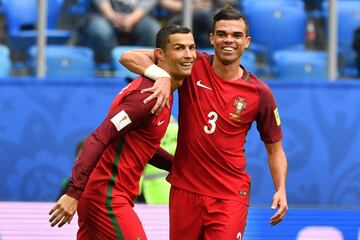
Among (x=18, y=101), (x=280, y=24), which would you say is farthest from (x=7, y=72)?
(x=280, y=24)

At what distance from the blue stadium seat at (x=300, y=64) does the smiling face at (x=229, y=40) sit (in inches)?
152

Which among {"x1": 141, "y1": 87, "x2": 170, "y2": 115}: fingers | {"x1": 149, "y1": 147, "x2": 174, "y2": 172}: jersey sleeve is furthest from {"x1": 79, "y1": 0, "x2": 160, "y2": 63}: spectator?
{"x1": 141, "y1": 87, "x2": 170, "y2": 115}: fingers

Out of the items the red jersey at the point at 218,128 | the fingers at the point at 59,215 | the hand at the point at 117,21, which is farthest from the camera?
the hand at the point at 117,21

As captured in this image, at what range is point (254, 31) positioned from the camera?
10.4m

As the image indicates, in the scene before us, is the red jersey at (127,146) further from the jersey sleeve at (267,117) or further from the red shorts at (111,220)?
the jersey sleeve at (267,117)

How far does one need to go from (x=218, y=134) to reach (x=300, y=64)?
4020 millimetres

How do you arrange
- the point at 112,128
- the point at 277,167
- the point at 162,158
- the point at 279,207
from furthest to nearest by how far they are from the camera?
the point at 162,158
the point at 277,167
the point at 279,207
the point at 112,128

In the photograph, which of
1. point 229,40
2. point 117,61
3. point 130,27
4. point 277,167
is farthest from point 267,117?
point 130,27

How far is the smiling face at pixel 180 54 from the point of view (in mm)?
6246

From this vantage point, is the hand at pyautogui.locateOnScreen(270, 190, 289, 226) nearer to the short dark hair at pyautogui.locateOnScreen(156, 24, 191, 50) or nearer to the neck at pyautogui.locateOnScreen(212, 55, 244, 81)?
the neck at pyautogui.locateOnScreen(212, 55, 244, 81)

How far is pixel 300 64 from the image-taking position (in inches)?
406

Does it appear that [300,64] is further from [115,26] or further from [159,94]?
[159,94]

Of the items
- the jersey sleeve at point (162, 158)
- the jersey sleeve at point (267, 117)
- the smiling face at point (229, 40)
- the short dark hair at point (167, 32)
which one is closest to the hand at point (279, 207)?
the jersey sleeve at point (267, 117)

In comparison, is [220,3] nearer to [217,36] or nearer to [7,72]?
[7,72]
